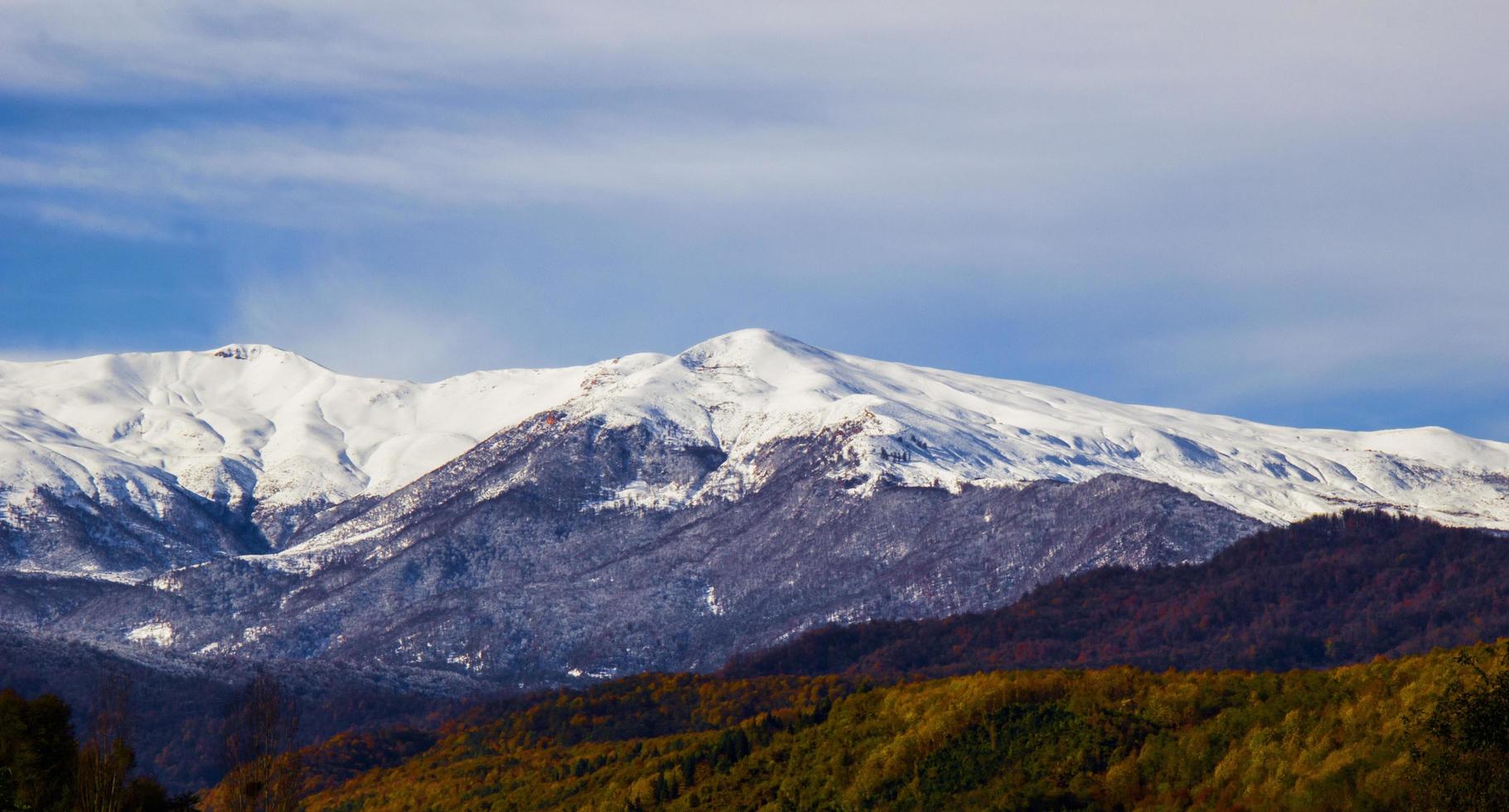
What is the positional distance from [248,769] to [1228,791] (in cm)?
4911

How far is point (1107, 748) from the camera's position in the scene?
10706 cm

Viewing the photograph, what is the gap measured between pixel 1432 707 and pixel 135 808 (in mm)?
61701

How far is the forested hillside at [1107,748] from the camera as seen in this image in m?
83.2

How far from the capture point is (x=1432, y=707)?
84.5 meters

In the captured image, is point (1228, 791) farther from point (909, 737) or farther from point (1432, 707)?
point (909, 737)

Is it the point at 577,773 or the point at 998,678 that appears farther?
the point at 577,773

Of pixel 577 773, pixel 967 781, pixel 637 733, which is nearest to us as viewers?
pixel 967 781

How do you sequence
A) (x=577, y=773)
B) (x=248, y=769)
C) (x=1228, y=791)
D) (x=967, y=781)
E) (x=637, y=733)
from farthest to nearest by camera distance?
(x=637, y=733) < (x=577, y=773) < (x=967, y=781) < (x=248, y=769) < (x=1228, y=791)

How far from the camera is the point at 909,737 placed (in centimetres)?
11750

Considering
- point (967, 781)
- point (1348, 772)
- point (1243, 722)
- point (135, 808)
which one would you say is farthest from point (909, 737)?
point (135, 808)

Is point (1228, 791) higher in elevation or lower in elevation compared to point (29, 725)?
lower

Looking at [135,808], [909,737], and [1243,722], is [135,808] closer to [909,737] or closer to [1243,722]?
[909,737]

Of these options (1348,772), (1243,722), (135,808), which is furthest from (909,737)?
(135,808)

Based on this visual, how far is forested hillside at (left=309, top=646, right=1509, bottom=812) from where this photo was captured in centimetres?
8319
